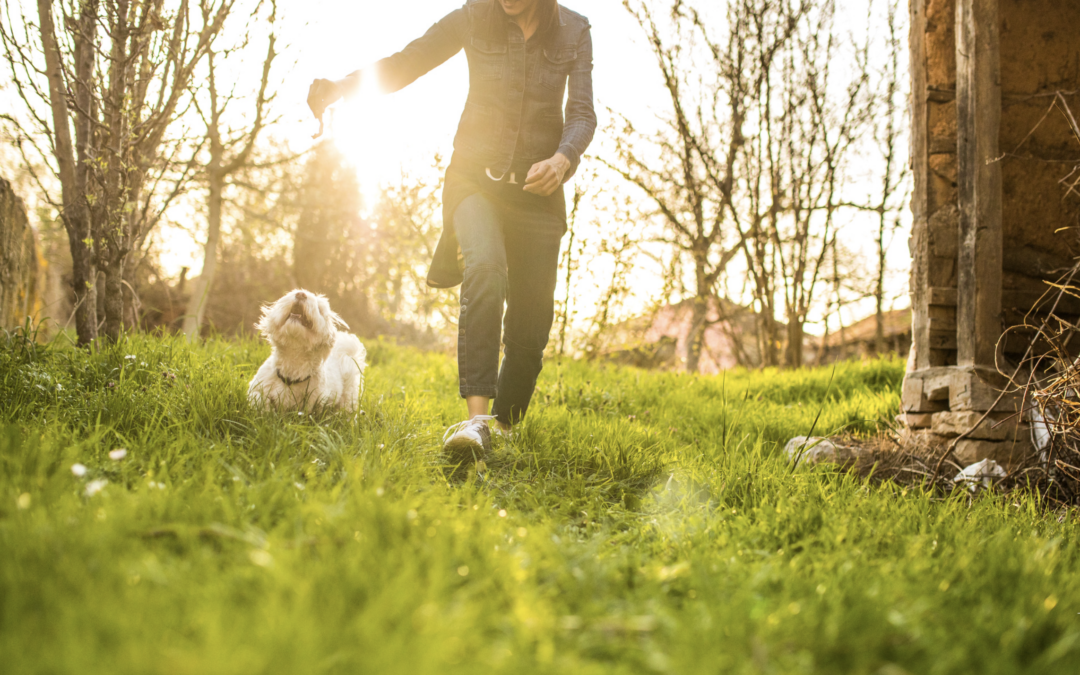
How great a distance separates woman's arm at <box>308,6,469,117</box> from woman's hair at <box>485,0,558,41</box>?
0.47 ft

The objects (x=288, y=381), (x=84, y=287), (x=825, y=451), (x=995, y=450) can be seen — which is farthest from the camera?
(x=84, y=287)

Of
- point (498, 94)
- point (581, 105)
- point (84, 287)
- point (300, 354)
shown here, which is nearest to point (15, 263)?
point (84, 287)

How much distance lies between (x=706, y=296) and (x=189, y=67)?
6.25 m

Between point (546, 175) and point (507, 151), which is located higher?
point (507, 151)

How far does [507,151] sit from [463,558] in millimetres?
2090

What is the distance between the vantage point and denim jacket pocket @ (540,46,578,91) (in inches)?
120

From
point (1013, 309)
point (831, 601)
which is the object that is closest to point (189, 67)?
point (831, 601)

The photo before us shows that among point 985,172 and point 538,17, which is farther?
point 985,172

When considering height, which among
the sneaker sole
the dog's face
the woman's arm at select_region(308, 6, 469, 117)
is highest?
the woman's arm at select_region(308, 6, 469, 117)

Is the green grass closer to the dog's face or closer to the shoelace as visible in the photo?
the shoelace

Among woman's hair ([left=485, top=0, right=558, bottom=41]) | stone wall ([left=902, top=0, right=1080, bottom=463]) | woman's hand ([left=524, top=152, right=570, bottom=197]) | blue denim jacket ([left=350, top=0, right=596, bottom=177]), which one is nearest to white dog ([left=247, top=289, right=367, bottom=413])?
blue denim jacket ([left=350, top=0, right=596, bottom=177])

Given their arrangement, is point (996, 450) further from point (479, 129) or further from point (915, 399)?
point (479, 129)

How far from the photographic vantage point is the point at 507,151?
2963 mm

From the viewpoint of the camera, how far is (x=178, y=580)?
1198 millimetres
